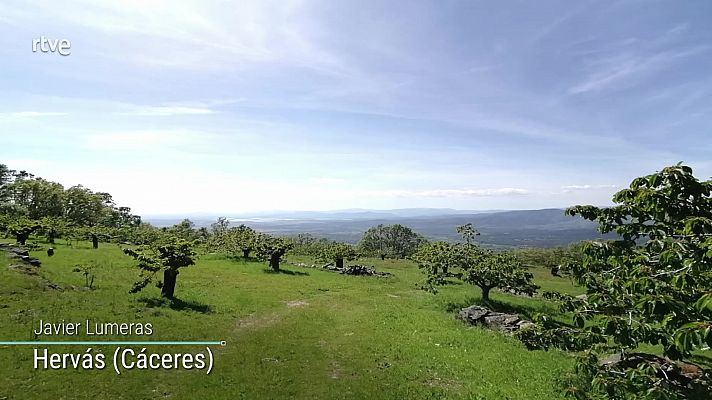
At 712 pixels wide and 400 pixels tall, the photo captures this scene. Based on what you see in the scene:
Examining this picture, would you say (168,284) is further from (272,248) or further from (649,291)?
(649,291)

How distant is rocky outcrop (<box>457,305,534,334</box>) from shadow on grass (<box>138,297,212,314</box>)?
1964 cm

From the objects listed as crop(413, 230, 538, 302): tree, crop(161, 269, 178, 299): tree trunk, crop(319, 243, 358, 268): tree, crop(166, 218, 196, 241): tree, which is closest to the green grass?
crop(161, 269, 178, 299): tree trunk

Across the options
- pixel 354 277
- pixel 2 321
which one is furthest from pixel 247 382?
pixel 354 277

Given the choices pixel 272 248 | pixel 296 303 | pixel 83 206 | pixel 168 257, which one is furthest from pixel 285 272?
pixel 83 206

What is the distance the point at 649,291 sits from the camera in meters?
6.82

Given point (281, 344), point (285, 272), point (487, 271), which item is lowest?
point (285, 272)

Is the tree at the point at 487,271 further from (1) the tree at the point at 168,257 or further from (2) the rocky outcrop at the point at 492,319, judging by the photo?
(1) the tree at the point at 168,257

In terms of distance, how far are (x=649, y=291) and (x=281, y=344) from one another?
1916 centimetres

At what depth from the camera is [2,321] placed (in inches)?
755

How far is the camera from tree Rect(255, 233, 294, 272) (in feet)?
172

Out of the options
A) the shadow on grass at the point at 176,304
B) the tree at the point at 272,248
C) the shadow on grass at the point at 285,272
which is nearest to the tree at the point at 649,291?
the shadow on grass at the point at 176,304

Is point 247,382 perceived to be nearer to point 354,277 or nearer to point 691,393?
point 691,393

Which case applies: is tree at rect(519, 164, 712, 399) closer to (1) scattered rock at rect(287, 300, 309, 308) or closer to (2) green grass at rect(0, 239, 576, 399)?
(2) green grass at rect(0, 239, 576, 399)

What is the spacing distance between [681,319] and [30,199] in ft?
357
